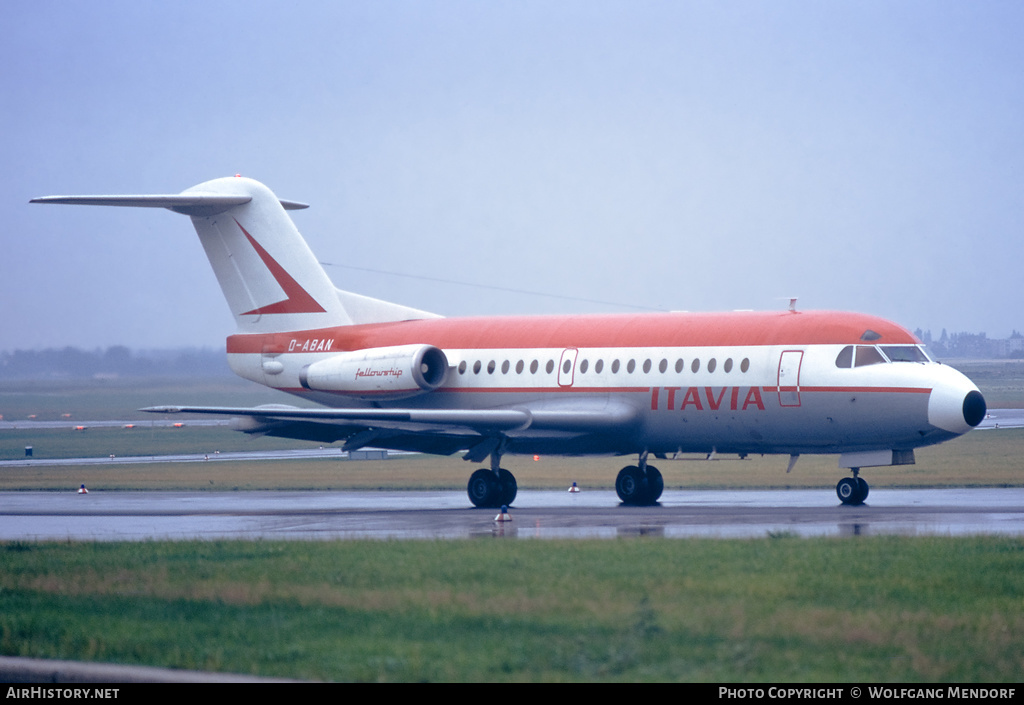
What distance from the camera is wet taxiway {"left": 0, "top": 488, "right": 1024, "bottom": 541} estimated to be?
64.4ft

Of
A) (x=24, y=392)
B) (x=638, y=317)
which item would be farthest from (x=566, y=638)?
(x=24, y=392)

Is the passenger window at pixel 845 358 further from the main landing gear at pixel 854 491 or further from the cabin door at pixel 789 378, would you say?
the main landing gear at pixel 854 491

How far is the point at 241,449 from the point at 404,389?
86.4 feet

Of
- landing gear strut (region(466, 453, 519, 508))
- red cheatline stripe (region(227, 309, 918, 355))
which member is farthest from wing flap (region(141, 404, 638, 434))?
red cheatline stripe (region(227, 309, 918, 355))

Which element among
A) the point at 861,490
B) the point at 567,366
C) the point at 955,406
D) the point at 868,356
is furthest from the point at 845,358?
the point at 567,366

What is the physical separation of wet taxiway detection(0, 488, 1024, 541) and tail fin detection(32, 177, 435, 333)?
4.28 meters

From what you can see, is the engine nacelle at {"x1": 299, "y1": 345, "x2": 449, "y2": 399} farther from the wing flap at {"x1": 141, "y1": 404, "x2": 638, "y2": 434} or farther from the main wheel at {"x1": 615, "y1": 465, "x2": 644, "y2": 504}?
the main wheel at {"x1": 615, "y1": 465, "x2": 644, "y2": 504}

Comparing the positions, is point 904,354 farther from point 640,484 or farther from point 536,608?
point 536,608

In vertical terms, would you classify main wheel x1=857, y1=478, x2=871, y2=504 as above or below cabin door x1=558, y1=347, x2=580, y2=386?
below

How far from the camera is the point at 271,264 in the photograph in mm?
32094

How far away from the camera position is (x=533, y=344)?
29.0 metres

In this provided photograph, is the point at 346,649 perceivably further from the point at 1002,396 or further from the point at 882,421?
the point at 1002,396

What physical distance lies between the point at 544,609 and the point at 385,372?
17887 millimetres

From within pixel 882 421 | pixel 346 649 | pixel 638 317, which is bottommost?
pixel 346 649
